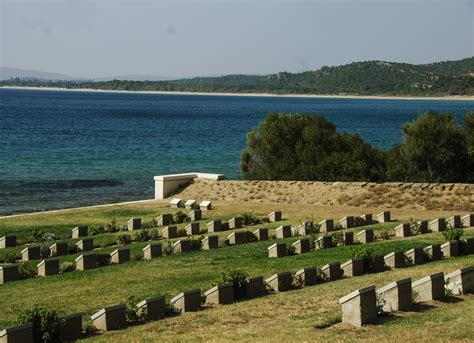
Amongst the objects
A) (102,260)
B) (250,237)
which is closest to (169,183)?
(250,237)

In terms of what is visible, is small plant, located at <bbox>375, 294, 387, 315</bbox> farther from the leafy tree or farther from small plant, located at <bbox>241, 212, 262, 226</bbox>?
the leafy tree

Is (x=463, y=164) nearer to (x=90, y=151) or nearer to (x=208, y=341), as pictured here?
(x=208, y=341)

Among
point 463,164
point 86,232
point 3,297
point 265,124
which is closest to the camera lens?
point 3,297

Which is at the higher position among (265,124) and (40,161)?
(265,124)

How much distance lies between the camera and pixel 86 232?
27344mm

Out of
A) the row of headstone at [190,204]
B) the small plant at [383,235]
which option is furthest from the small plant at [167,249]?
the row of headstone at [190,204]

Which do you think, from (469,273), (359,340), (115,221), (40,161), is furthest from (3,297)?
(40,161)

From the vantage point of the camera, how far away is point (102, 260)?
2111 cm

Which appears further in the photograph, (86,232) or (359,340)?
(86,232)

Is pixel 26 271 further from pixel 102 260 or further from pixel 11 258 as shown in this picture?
pixel 11 258

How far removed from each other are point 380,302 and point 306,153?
2794cm

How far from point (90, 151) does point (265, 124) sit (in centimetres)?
3766

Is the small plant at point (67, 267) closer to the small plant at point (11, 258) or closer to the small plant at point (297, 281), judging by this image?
the small plant at point (11, 258)

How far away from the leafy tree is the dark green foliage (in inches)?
64.1
